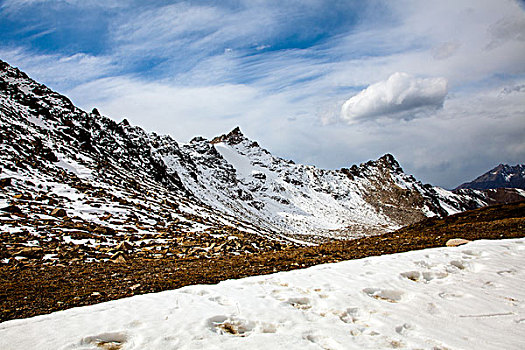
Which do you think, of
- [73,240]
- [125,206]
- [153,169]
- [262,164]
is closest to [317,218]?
[262,164]

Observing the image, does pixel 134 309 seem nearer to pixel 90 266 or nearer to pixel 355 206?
pixel 90 266

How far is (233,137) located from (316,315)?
190 m

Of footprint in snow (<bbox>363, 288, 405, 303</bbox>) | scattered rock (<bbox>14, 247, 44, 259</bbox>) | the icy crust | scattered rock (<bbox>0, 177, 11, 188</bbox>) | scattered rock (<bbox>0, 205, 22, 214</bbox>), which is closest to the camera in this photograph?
the icy crust

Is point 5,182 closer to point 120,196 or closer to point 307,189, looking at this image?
point 120,196

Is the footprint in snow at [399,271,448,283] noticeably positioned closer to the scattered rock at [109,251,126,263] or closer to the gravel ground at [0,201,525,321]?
the gravel ground at [0,201,525,321]

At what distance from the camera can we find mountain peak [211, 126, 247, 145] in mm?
192000

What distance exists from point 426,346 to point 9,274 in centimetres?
1323

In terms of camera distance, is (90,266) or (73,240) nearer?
(90,266)

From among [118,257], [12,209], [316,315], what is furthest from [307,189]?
[316,315]

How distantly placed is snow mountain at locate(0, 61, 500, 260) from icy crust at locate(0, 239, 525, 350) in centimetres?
904

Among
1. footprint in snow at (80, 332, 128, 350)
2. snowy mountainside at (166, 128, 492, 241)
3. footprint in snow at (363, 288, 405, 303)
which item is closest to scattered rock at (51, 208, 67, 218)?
footprint in snow at (80, 332, 128, 350)

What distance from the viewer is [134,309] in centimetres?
671

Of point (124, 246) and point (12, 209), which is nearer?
point (124, 246)

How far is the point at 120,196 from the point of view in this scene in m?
32.7
